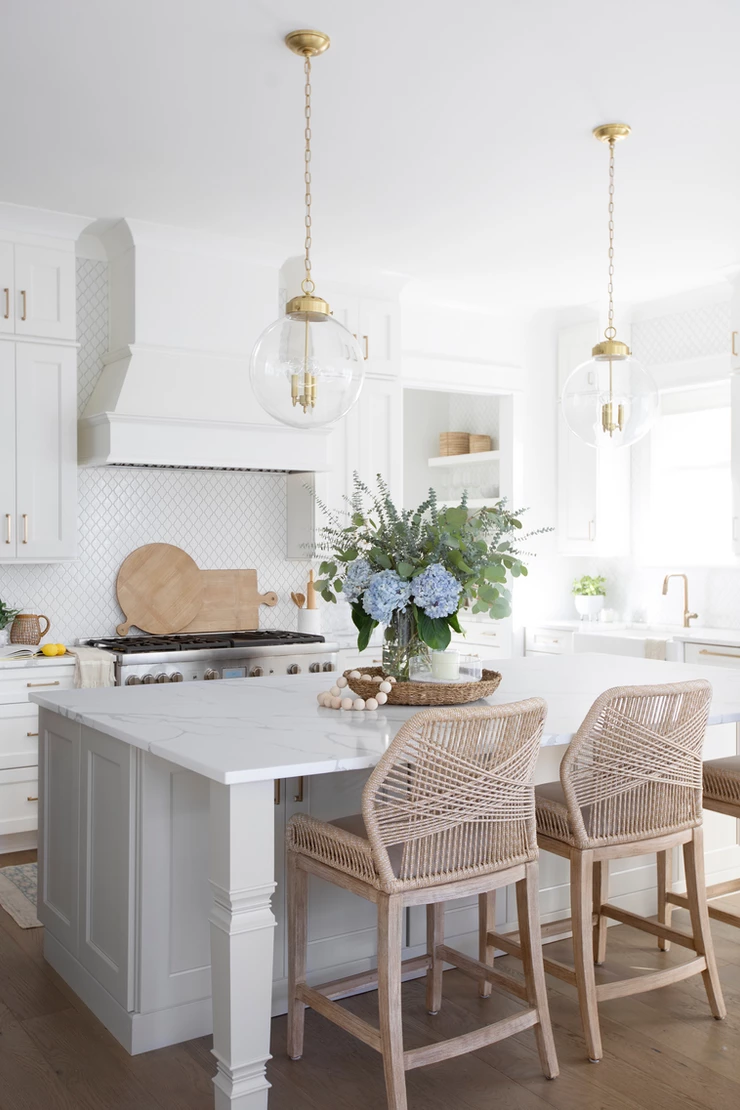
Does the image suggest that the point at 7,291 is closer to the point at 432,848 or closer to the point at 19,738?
A: the point at 19,738

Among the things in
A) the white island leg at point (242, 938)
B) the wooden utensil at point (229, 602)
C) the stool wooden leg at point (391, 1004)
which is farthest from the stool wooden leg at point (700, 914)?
the wooden utensil at point (229, 602)

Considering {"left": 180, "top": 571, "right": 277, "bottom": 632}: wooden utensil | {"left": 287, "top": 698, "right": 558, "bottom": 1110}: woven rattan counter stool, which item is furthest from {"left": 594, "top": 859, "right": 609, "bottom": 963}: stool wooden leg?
{"left": 180, "top": 571, "right": 277, "bottom": 632}: wooden utensil

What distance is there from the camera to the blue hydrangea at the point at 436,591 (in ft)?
9.21

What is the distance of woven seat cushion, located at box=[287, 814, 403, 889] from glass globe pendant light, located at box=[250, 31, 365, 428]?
1086 millimetres

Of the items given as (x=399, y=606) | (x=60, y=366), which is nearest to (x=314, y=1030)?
(x=399, y=606)

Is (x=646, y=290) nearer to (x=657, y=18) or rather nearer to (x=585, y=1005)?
(x=657, y=18)

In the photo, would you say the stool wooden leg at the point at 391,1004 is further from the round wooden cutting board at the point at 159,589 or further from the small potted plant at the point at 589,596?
the small potted plant at the point at 589,596

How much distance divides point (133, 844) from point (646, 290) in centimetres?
466

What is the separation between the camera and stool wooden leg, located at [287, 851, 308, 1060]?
2537 mm

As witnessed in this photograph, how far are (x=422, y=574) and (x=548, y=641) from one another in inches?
147

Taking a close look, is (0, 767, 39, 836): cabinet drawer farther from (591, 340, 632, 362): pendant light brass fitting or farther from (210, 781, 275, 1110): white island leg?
(591, 340, 632, 362): pendant light brass fitting

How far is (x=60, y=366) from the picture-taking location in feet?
15.6

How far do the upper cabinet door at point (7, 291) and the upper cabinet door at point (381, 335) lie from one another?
1.81 m

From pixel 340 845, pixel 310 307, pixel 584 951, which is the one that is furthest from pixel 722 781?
pixel 310 307
